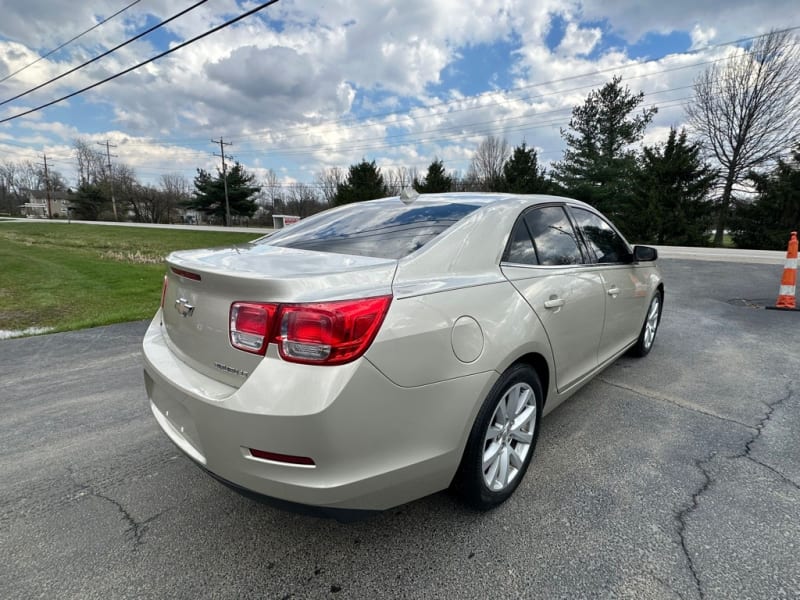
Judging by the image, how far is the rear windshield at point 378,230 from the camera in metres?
2.14

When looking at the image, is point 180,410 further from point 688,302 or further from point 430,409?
point 688,302

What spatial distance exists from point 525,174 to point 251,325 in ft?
101

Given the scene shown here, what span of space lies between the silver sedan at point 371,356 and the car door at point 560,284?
0.05ft

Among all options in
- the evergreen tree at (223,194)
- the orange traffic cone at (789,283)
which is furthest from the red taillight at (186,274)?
the evergreen tree at (223,194)

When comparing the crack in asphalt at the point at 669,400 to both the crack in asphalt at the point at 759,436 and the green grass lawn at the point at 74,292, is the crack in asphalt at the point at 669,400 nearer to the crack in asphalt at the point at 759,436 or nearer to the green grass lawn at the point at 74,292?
the crack in asphalt at the point at 759,436

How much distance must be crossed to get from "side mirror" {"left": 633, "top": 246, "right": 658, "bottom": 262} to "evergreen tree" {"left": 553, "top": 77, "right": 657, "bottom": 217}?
86.0 ft

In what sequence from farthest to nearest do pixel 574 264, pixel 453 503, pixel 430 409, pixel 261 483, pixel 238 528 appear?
pixel 574 264
pixel 453 503
pixel 238 528
pixel 430 409
pixel 261 483

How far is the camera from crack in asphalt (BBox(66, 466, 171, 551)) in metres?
2.02

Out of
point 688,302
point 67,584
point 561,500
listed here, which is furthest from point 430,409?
point 688,302

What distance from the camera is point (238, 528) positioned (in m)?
2.05

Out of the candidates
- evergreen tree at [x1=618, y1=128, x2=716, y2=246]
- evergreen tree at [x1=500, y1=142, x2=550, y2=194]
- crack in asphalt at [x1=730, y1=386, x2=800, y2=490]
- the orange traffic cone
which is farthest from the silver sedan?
evergreen tree at [x1=500, y1=142, x2=550, y2=194]

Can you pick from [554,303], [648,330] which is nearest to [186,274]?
[554,303]

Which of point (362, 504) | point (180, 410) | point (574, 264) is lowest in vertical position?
point (362, 504)

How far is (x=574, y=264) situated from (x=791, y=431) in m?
1.88
